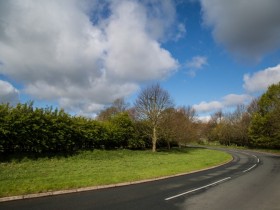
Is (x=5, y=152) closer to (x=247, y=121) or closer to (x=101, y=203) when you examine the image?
(x=101, y=203)

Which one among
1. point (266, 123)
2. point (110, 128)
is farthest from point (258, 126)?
point (110, 128)

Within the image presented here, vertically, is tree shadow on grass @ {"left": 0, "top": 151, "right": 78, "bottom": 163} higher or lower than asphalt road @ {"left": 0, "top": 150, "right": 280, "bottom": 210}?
higher

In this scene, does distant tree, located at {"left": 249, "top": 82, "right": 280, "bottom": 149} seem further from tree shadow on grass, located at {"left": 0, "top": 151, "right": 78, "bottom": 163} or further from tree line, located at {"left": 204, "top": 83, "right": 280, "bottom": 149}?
tree shadow on grass, located at {"left": 0, "top": 151, "right": 78, "bottom": 163}

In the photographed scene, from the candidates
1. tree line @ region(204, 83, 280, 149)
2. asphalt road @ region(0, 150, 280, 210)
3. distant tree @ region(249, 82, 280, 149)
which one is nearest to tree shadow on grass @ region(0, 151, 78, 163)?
asphalt road @ region(0, 150, 280, 210)

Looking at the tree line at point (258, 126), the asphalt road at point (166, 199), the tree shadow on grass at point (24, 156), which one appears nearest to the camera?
the asphalt road at point (166, 199)

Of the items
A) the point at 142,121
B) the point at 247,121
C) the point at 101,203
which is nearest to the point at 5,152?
the point at 101,203

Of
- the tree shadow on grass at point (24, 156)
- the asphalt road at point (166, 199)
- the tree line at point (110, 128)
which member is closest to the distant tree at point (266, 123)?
the tree line at point (110, 128)

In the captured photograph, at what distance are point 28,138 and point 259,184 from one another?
18013 mm

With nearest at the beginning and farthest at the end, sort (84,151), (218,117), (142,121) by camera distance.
→ (84,151), (142,121), (218,117)

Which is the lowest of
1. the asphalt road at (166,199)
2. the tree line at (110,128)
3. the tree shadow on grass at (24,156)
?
the asphalt road at (166,199)

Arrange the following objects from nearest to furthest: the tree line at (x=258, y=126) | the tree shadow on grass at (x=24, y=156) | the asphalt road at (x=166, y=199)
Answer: the asphalt road at (x=166, y=199) → the tree shadow on grass at (x=24, y=156) → the tree line at (x=258, y=126)

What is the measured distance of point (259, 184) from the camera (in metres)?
15.4

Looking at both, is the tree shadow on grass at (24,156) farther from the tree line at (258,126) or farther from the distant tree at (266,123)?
the distant tree at (266,123)

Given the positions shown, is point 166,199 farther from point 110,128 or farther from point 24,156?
point 110,128
